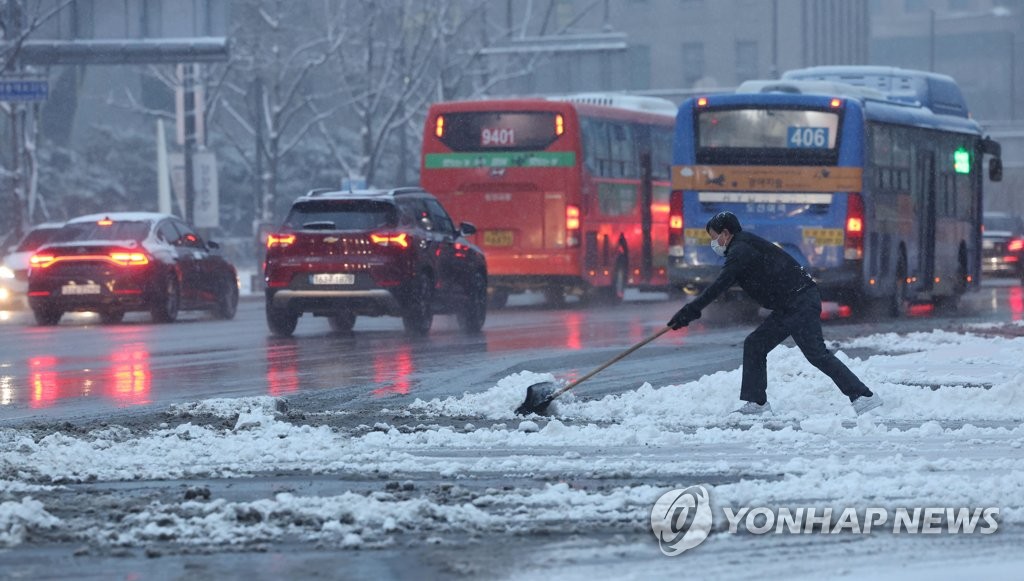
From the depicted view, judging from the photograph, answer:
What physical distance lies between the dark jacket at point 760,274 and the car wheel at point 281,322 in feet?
36.4

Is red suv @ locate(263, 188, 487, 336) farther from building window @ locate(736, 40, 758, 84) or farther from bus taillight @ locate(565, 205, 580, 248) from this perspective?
building window @ locate(736, 40, 758, 84)

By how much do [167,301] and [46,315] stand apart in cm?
161

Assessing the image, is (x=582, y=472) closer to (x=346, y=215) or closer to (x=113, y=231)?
(x=346, y=215)

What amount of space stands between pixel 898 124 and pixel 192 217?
16859 millimetres

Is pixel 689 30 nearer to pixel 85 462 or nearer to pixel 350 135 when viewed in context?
pixel 350 135

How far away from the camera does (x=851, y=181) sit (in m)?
25.9

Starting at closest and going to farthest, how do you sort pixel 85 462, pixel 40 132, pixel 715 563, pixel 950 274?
pixel 715 563
pixel 85 462
pixel 950 274
pixel 40 132

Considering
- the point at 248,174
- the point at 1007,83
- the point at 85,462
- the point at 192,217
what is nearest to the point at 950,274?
the point at 192,217

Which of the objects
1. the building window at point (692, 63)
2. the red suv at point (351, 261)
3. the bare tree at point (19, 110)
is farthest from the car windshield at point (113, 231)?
the building window at point (692, 63)

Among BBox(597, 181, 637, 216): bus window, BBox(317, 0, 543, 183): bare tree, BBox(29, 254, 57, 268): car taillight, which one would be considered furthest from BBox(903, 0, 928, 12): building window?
BBox(29, 254, 57, 268): car taillight

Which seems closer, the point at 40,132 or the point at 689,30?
the point at 40,132

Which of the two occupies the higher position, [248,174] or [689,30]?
[689,30]

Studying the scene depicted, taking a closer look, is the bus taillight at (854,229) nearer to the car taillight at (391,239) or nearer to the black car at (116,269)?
the car taillight at (391,239)

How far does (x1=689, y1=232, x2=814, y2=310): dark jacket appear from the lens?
12.3 m
